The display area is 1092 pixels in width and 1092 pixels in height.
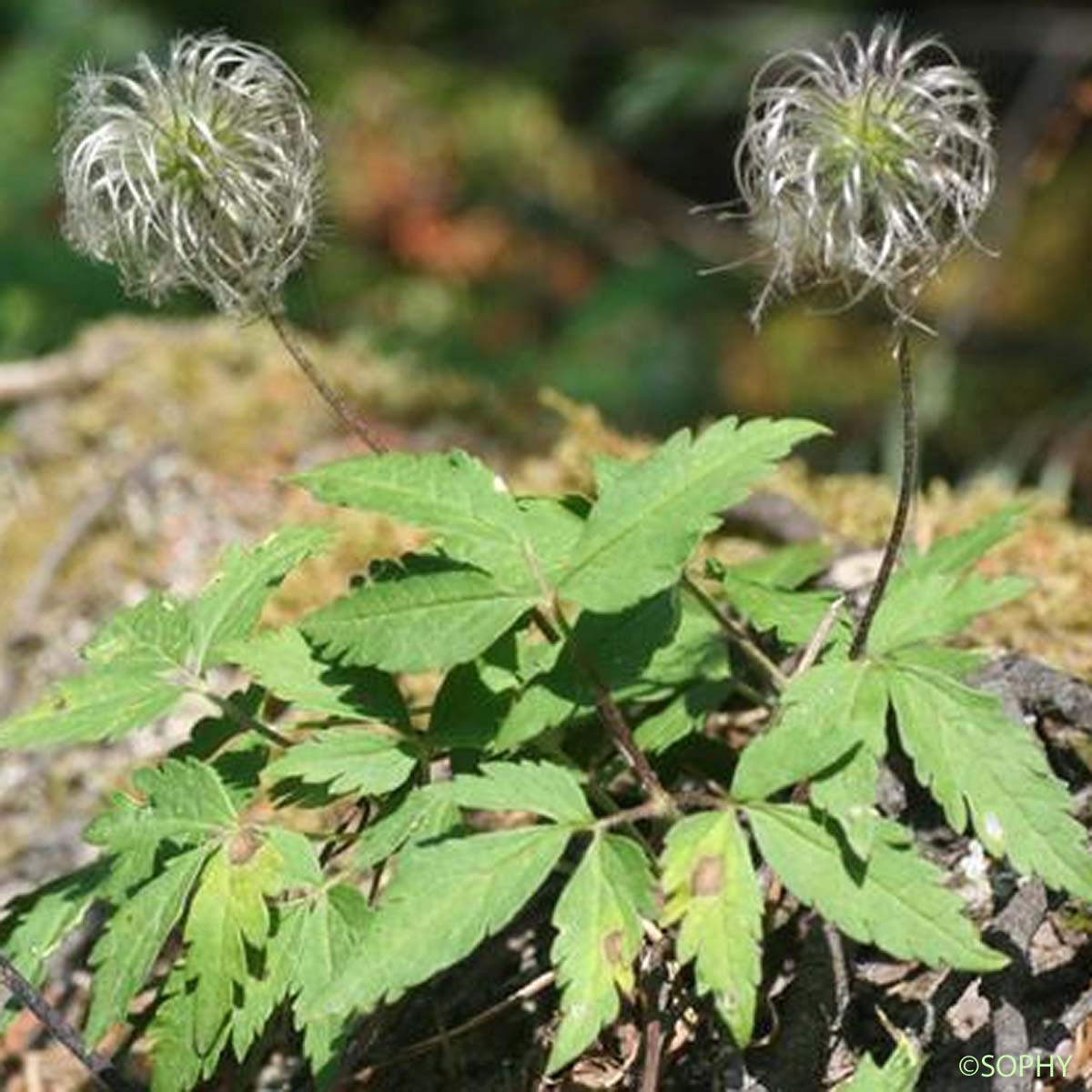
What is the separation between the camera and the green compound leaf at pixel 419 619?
2156 millimetres

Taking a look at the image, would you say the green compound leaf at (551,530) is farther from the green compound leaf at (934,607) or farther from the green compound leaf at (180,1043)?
the green compound leaf at (180,1043)

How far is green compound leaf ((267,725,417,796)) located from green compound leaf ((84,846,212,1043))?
5.3 inches

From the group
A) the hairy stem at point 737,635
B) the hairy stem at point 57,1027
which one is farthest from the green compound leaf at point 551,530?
the hairy stem at point 57,1027

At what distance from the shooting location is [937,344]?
636 cm

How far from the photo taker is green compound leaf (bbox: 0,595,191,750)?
91.4 inches

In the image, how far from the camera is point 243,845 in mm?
2221

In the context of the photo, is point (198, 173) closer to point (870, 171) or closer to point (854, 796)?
point (870, 171)

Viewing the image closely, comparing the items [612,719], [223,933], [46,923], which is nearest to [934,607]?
[612,719]

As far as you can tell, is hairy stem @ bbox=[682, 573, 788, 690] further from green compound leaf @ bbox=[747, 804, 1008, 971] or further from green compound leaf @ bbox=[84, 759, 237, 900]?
green compound leaf @ bbox=[84, 759, 237, 900]

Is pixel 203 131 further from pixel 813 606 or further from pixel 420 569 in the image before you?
pixel 813 606

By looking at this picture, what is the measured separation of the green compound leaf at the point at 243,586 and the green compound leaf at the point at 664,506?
1.29ft

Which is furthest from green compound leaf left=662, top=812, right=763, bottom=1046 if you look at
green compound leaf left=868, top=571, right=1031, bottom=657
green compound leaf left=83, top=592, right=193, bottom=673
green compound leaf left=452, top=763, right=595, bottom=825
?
green compound leaf left=83, top=592, right=193, bottom=673

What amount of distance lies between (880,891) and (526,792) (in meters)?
0.37

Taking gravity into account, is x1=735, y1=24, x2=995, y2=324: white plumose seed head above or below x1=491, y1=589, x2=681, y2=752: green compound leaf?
above
